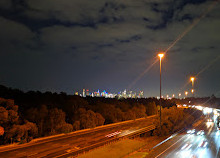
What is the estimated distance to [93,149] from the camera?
738 inches

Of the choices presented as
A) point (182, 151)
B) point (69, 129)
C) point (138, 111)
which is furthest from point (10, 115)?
point (138, 111)

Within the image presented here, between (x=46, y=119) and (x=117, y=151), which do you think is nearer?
(x=117, y=151)

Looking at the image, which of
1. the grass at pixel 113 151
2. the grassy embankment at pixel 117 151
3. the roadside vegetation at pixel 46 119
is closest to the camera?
the grassy embankment at pixel 117 151

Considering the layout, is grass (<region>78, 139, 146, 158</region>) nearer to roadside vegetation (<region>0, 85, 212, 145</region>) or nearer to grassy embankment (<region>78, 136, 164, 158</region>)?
grassy embankment (<region>78, 136, 164, 158</region>)

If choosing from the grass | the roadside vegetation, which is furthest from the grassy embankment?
the roadside vegetation

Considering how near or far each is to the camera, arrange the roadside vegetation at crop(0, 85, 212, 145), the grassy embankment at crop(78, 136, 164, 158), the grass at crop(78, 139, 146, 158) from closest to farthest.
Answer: the grassy embankment at crop(78, 136, 164, 158)
the grass at crop(78, 139, 146, 158)
the roadside vegetation at crop(0, 85, 212, 145)

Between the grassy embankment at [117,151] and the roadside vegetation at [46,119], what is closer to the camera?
the grassy embankment at [117,151]

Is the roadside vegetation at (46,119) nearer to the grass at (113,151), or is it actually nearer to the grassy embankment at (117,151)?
the grass at (113,151)

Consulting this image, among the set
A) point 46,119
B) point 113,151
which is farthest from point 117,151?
point 46,119

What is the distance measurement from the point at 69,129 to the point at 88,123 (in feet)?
16.3

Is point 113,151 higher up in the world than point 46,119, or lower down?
lower down

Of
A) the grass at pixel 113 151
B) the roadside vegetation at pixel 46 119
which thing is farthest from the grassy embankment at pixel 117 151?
the roadside vegetation at pixel 46 119

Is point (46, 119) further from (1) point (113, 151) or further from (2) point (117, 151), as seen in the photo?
(2) point (117, 151)

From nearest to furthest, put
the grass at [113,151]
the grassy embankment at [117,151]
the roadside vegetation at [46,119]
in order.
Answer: the grassy embankment at [117,151], the grass at [113,151], the roadside vegetation at [46,119]
